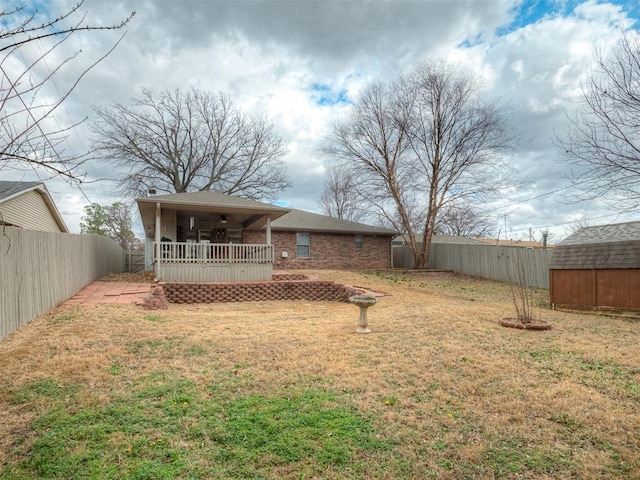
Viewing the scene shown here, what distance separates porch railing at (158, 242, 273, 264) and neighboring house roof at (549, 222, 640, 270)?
9.29m

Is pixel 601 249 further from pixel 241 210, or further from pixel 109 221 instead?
pixel 109 221

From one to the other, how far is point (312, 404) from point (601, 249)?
396 inches

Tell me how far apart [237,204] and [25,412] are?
10.1m

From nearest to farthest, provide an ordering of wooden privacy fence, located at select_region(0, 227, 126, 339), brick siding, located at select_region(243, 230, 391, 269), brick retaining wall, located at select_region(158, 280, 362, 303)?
wooden privacy fence, located at select_region(0, 227, 126, 339)
brick retaining wall, located at select_region(158, 280, 362, 303)
brick siding, located at select_region(243, 230, 391, 269)

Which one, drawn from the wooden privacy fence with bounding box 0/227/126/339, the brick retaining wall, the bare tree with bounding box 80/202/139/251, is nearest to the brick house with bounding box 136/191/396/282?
the brick retaining wall

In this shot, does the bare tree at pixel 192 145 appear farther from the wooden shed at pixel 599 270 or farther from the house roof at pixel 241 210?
the wooden shed at pixel 599 270

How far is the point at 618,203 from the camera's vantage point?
28.2 ft

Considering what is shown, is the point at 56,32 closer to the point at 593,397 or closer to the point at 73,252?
the point at 593,397

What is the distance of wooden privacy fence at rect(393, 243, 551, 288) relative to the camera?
48.9 ft

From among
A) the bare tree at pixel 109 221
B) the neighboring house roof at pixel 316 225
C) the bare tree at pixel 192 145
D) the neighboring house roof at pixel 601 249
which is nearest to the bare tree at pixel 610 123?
the neighboring house roof at pixel 601 249

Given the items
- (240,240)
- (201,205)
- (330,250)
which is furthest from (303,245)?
(201,205)

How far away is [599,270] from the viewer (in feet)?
31.5

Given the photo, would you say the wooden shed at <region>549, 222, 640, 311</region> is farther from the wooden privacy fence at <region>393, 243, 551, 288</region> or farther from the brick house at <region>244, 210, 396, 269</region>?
the brick house at <region>244, 210, 396, 269</region>

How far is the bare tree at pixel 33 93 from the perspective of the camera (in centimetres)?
228
